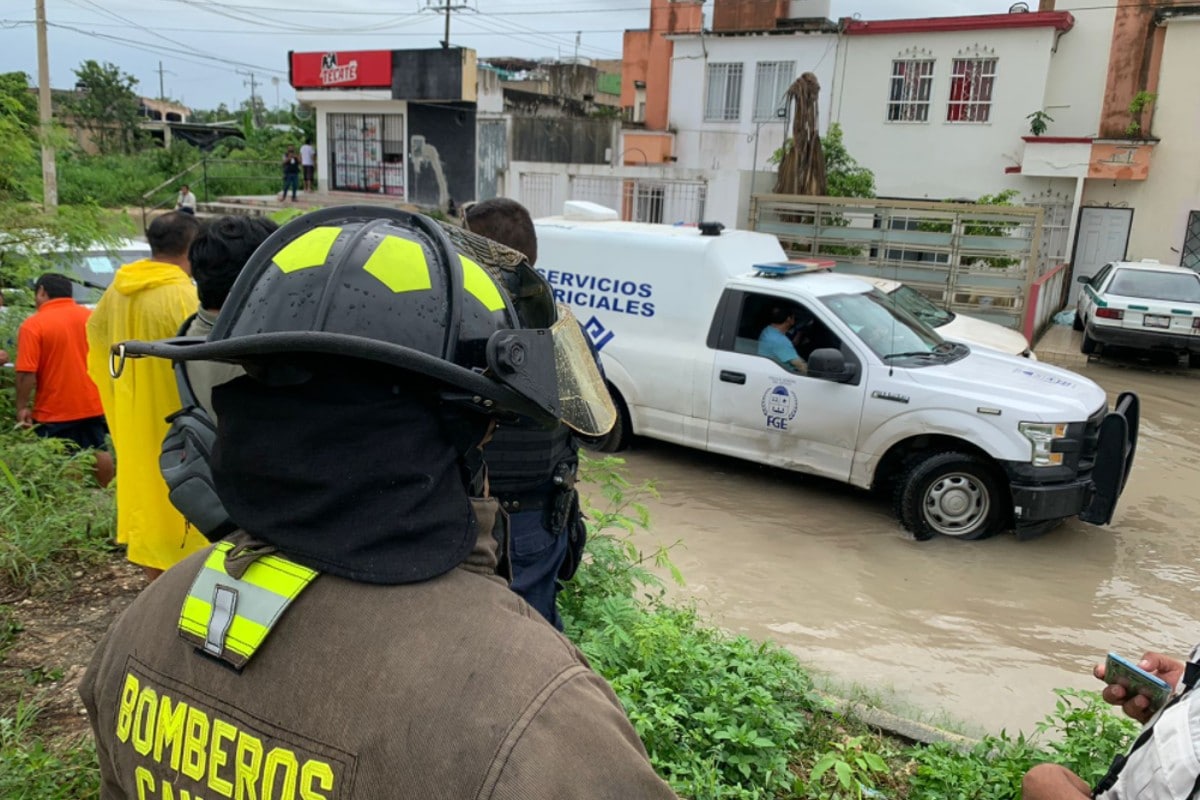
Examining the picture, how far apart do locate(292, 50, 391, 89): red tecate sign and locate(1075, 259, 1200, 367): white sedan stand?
1920 centimetres

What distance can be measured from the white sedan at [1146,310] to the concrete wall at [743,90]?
10289 mm

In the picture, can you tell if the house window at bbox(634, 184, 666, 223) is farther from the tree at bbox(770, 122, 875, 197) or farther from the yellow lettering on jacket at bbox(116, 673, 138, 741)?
the yellow lettering on jacket at bbox(116, 673, 138, 741)

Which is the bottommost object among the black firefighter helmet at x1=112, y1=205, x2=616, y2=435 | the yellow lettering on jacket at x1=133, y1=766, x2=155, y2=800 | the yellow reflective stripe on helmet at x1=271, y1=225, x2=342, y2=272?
the yellow lettering on jacket at x1=133, y1=766, x2=155, y2=800

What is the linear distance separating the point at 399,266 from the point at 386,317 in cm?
9

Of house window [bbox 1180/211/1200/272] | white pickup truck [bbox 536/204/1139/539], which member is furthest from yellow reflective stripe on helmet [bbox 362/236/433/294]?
house window [bbox 1180/211/1200/272]

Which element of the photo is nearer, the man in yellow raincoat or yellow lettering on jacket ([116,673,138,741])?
yellow lettering on jacket ([116,673,138,741])

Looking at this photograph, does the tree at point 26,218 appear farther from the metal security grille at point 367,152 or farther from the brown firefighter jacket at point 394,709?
the metal security grille at point 367,152

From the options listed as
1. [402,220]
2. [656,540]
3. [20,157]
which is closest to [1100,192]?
[656,540]

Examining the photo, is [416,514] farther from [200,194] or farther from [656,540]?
[200,194]

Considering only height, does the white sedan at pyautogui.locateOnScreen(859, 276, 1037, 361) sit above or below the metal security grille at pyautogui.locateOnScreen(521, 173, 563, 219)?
below

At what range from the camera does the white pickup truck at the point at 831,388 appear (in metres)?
5.81

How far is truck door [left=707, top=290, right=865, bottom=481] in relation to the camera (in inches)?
253

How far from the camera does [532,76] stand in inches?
1266

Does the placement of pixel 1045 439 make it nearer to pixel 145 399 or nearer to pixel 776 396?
pixel 776 396
